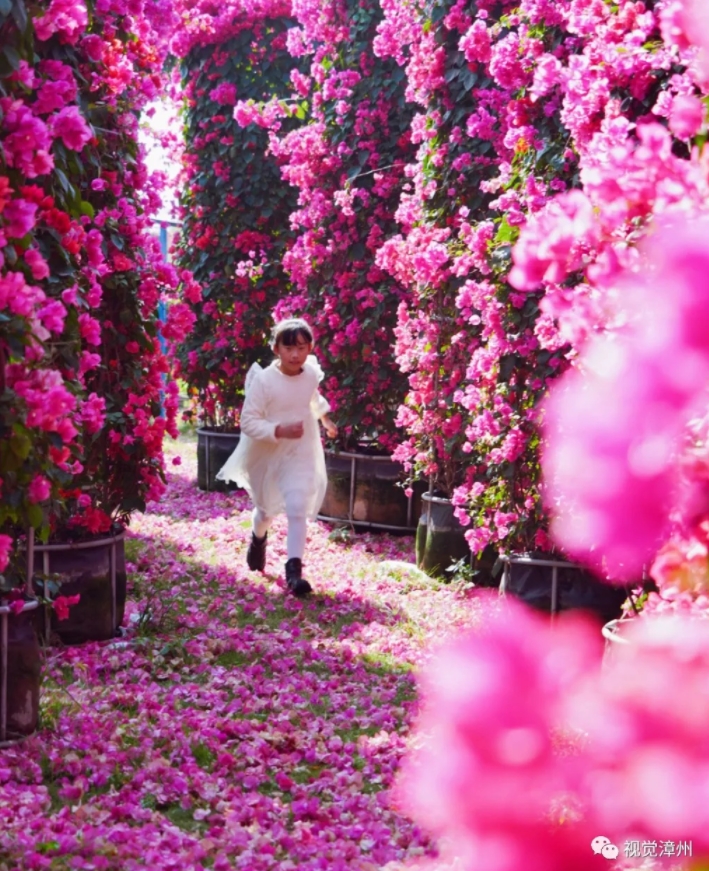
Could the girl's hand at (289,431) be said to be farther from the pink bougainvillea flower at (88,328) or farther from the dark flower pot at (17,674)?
the dark flower pot at (17,674)

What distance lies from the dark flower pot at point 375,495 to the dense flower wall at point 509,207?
1.20 meters

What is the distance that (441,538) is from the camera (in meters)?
6.41

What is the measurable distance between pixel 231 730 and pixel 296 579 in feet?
7.74

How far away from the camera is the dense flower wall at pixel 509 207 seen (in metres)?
1.52

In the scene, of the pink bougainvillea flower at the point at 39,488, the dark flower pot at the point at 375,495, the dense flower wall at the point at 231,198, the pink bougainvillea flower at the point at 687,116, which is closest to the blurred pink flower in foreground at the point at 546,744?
the pink bougainvillea flower at the point at 687,116

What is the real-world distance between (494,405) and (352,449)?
3433 mm

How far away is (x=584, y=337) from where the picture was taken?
4.45 feet

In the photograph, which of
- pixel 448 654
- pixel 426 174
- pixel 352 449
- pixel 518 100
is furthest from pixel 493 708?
pixel 352 449

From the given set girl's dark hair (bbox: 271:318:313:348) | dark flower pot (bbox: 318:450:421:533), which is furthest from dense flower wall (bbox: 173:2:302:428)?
girl's dark hair (bbox: 271:318:313:348)

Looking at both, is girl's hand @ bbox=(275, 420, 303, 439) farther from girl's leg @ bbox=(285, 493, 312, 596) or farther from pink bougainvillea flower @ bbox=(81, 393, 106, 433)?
pink bougainvillea flower @ bbox=(81, 393, 106, 433)

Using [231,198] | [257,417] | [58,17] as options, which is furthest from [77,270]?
[231,198]

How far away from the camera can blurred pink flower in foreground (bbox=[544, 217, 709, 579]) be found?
0.64 metres

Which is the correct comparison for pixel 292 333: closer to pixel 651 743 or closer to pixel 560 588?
pixel 560 588

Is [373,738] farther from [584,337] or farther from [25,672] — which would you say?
[584,337]
